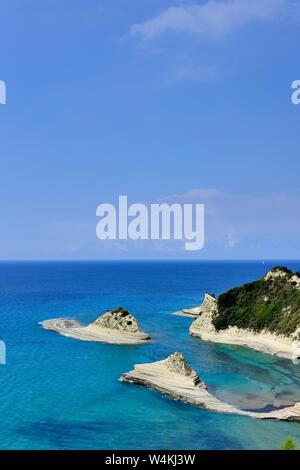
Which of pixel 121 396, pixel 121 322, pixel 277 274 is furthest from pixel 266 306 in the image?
pixel 121 396

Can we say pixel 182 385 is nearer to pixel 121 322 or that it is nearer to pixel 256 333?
pixel 121 322

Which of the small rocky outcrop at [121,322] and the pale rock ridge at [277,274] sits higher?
the pale rock ridge at [277,274]

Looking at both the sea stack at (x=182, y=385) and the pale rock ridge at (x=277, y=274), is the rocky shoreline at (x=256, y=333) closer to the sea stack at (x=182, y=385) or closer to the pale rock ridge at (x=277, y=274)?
the pale rock ridge at (x=277, y=274)

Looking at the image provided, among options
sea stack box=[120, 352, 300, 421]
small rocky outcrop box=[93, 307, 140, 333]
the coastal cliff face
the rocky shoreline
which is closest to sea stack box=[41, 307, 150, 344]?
small rocky outcrop box=[93, 307, 140, 333]

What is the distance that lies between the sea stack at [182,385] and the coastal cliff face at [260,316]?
26.9 m

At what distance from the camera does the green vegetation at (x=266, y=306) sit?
81.4 meters

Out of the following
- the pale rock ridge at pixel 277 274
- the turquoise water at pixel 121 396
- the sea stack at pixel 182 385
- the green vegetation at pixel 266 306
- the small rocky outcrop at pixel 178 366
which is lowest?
the turquoise water at pixel 121 396

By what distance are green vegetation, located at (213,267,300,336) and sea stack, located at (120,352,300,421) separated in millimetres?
30218

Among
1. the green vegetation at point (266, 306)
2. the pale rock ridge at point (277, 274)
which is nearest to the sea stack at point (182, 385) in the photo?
the green vegetation at point (266, 306)

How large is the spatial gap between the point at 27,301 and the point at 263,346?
288 feet

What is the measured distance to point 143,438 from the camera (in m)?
40.3

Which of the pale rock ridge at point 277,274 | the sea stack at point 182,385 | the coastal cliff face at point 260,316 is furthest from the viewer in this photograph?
the pale rock ridge at point 277,274
